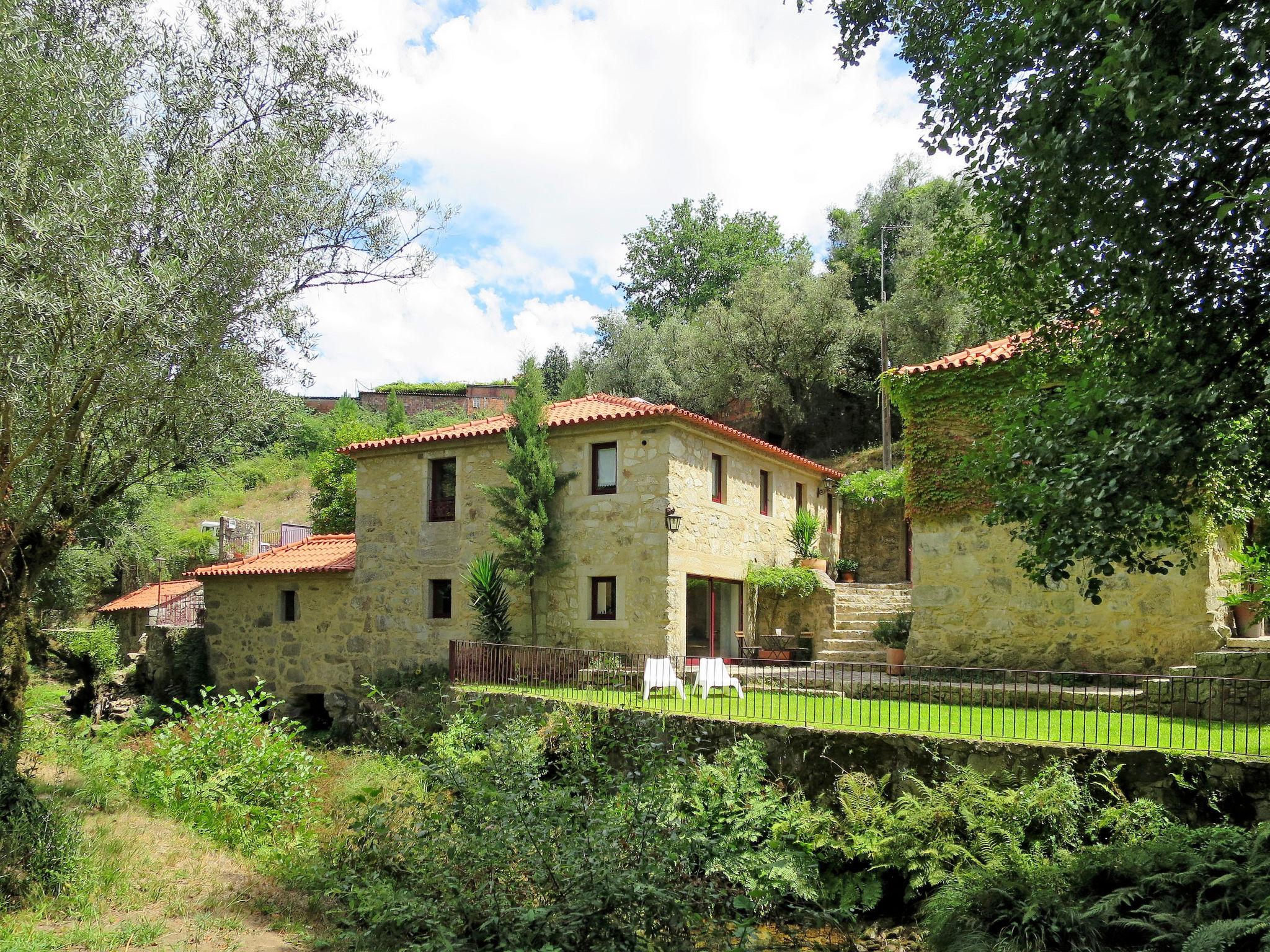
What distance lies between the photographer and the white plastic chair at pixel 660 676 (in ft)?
45.0

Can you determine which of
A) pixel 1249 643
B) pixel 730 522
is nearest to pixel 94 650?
pixel 730 522

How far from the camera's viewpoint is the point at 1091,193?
6.08 m

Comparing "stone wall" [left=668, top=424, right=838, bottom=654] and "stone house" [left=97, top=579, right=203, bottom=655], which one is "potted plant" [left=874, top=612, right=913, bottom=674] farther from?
"stone house" [left=97, top=579, right=203, bottom=655]

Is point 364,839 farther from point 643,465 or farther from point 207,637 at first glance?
point 207,637

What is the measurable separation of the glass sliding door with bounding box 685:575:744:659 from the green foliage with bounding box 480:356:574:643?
3449 millimetres

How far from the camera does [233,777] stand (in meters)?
9.99

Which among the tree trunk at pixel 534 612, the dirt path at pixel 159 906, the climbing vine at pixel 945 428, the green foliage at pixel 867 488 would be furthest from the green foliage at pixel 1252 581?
the tree trunk at pixel 534 612

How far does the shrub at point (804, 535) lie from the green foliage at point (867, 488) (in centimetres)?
301

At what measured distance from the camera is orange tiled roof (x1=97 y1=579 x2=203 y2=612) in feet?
83.8

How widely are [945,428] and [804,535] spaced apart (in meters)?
7.42

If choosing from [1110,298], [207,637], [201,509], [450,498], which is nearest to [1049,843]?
[1110,298]

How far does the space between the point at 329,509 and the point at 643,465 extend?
1580 centimetres

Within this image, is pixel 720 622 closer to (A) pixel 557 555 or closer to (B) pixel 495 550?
(A) pixel 557 555

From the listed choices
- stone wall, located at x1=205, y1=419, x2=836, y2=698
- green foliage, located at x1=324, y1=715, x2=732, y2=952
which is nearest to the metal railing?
stone wall, located at x1=205, y1=419, x2=836, y2=698
